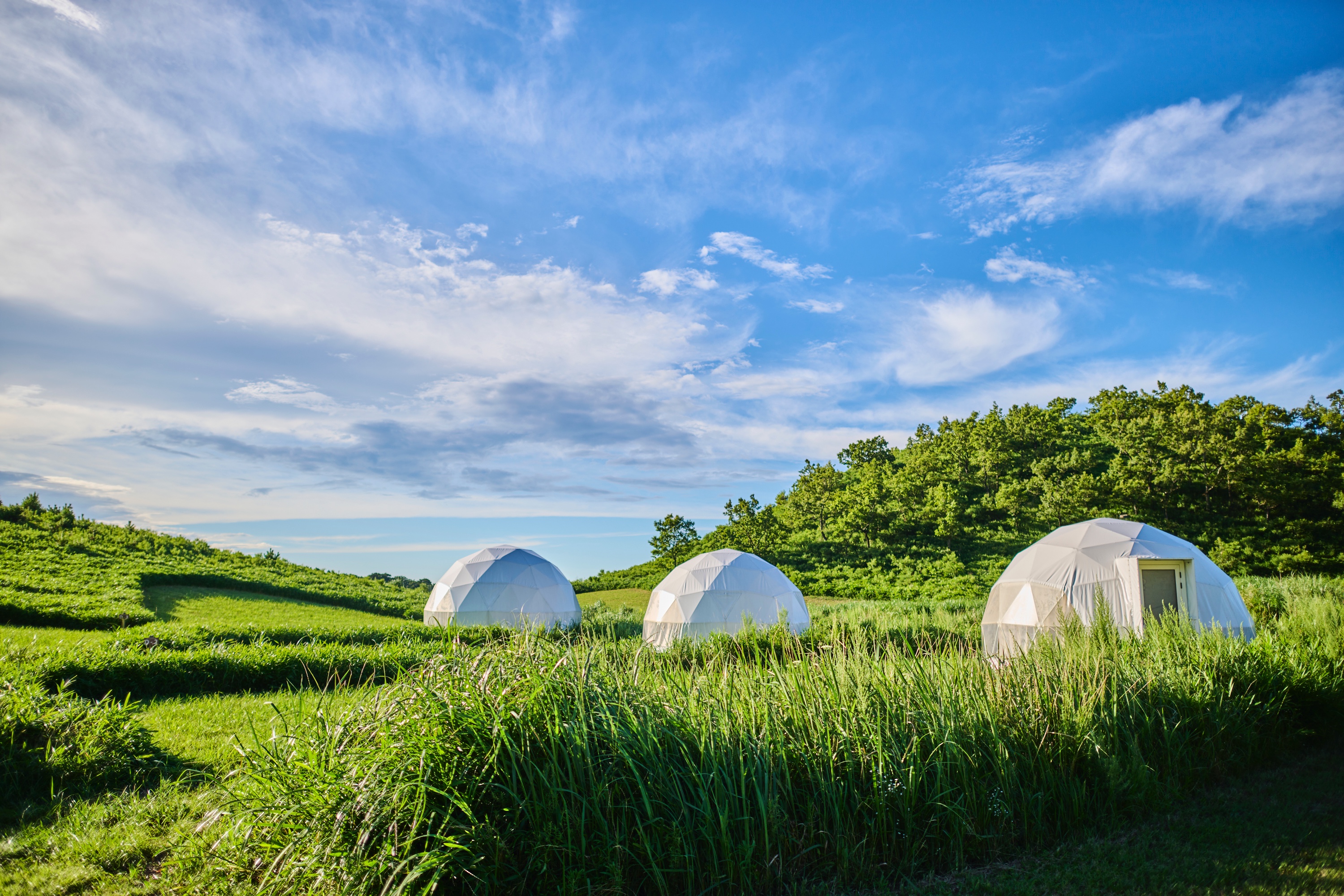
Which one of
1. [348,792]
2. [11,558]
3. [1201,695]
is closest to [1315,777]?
[1201,695]

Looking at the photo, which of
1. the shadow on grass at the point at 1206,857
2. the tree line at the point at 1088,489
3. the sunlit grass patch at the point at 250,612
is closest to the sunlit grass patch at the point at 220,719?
the shadow on grass at the point at 1206,857

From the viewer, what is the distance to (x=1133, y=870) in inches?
167

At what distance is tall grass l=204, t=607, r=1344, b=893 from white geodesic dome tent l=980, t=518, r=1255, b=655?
7.91 meters

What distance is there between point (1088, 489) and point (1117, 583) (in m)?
19.3

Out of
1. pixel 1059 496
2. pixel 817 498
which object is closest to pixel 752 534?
pixel 817 498

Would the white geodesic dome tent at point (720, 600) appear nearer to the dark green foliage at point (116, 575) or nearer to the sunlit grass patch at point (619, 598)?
the sunlit grass patch at point (619, 598)

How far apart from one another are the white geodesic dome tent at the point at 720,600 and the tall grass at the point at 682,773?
8969 millimetres

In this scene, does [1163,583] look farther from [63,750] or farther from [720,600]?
[63,750]

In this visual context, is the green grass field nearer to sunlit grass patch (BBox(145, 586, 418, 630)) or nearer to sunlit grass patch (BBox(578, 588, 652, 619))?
sunlit grass patch (BBox(145, 586, 418, 630))

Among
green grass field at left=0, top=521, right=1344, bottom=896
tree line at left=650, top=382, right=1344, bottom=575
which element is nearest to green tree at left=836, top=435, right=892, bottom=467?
tree line at left=650, top=382, right=1344, bottom=575

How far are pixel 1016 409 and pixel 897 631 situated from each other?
34.9m

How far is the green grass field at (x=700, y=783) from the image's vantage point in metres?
3.56

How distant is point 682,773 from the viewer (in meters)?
3.92

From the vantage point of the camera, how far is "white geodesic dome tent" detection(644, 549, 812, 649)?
581 inches
